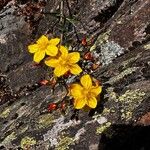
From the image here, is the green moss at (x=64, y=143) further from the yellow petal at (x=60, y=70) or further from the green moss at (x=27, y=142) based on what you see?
the yellow petal at (x=60, y=70)

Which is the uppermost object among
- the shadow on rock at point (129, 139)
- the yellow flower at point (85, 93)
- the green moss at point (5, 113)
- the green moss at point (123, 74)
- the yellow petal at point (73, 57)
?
the green moss at point (5, 113)

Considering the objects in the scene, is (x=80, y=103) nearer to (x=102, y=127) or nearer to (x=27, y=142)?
(x=102, y=127)

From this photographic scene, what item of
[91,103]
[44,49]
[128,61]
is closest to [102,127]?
[91,103]

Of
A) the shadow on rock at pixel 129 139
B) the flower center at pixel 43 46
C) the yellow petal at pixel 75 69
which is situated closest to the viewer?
the shadow on rock at pixel 129 139

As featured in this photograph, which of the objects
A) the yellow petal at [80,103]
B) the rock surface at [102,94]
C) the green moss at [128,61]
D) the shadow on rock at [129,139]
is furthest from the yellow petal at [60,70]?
the green moss at [128,61]

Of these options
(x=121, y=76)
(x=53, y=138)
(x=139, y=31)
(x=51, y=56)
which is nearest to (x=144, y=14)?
(x=139, y=31)

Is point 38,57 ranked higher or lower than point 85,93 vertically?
higher
